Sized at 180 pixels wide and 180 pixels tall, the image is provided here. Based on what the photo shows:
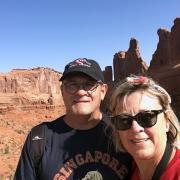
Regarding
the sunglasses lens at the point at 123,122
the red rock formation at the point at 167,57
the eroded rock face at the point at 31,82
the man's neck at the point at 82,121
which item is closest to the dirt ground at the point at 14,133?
the man's neck at the point at 82,121

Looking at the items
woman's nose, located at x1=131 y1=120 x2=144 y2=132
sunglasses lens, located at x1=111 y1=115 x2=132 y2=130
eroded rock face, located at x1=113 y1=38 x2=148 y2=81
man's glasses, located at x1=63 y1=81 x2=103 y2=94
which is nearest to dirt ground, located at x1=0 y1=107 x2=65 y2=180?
man's glasses, located at x1=63 y1=81 x2=103 y2=94

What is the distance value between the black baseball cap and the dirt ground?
11.3 meters

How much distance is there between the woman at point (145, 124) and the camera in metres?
2.72

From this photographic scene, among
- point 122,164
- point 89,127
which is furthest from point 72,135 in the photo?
point 122,164

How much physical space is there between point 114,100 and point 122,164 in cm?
69

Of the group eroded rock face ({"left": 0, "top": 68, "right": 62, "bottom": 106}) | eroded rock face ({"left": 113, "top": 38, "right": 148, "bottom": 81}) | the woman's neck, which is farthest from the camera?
eroded rock face ({"left": 0, "top": 68, "right": 62, "bottom": 106})

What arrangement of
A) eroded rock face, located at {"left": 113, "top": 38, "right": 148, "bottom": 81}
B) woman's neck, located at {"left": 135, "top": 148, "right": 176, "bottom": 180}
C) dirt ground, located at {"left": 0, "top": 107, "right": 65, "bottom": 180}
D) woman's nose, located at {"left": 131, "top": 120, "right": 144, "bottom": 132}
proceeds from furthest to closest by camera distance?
eroded rock face, located at {"left": 113, "top": 38, "right": 148, "bottom": 81} < dirt ground, located at {"left": 0, "top": 107, "right": 65, "bottom": 180} < woman's nose, located at {"left": 131, "top": 120, "right": 144, "bottom": 132} < woman's neck, located at {"left": 135, "top": 148, "right": 176, "bottom": 180}

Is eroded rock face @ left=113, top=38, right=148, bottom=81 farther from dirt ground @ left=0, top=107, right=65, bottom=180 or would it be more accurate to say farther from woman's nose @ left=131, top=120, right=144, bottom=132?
woman's nose @ left=131, top=120, right=144, bottom=132

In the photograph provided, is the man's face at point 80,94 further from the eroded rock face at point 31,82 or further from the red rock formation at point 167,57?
the eroded rock face at point 31,82

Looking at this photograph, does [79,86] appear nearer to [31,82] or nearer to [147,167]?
[147,167]

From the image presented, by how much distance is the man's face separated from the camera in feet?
11.2

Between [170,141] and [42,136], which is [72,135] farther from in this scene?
[170,141]

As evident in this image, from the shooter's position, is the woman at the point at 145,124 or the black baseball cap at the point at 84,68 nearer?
the woman at the point at 145,124

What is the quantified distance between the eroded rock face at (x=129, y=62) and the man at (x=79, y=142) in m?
51.8
